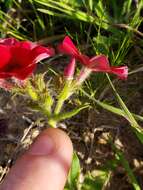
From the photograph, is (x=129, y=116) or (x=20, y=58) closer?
(x=20, y=58)

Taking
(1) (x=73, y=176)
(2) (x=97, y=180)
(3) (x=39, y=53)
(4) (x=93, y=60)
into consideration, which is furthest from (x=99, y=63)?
(2) (x=97, y=180)

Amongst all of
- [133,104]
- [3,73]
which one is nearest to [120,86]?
[133,104]

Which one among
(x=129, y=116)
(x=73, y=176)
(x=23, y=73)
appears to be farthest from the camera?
(x=73, y=176)

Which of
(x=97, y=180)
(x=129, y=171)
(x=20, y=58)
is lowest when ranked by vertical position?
(x=97, y=180)

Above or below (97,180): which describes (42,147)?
above

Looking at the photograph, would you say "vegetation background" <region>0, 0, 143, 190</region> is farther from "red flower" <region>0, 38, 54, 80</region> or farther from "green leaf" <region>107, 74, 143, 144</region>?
"red flower" <region>0, 38, 54, 80</region>

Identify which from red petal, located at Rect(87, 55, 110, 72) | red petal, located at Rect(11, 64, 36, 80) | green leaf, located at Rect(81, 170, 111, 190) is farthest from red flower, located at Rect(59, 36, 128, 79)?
green leaf, located at Rect(81, 170, 111, 190)

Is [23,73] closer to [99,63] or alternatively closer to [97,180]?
[99,63]

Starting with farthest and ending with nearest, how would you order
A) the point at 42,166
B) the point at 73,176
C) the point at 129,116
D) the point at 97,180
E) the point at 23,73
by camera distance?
the point at 97,180
the point at 73,176
the point at 129,116
the point at 42,166
the point at 23,73
